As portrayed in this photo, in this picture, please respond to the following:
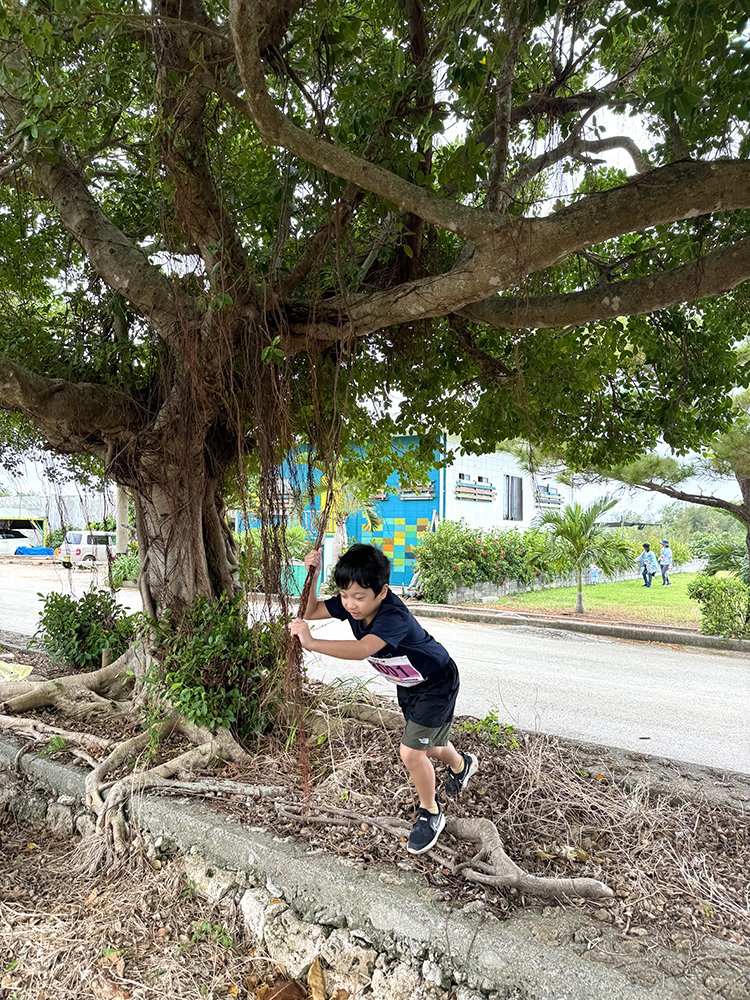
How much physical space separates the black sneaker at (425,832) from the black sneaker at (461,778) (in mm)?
449

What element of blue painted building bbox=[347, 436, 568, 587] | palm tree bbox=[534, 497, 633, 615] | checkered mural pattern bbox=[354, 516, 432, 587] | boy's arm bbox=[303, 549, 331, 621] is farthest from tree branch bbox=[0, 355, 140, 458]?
checkered mural pattern bbox=[354, 516, 432, 587]

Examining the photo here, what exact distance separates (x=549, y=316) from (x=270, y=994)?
3.54 m

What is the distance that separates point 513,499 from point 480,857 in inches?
835

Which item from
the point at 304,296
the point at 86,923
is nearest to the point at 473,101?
the point at 304,296

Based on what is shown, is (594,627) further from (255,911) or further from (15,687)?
(255,911)

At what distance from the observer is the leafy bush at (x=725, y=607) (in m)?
11.8

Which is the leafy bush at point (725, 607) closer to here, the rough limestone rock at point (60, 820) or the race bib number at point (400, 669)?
the race bib number at point (400, 669)

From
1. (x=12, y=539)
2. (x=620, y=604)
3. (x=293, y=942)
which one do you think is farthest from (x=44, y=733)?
(x=12, y=539)

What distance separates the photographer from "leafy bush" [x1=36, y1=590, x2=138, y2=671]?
6.40 m

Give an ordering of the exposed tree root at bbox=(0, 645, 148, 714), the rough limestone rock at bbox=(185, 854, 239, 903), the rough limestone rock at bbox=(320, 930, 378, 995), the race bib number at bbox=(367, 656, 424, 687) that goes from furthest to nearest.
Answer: the exposed tree root at bbox=(0, 645, 148, 714)
the race bib number at bbox=(367, 656, 424, 687)
the rough limestone rock at bbox=(185, 854, 239, 903)
the rough limestone rock at bbox=(320, 930, 378, 995)

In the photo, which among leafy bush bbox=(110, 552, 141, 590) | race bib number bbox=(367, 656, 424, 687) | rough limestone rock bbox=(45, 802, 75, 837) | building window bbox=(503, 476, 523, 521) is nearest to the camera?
race bib number bbox=(367, 656, 424, 687)

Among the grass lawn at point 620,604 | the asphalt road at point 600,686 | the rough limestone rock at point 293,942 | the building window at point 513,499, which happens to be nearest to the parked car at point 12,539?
the asphalt road at point 600,686

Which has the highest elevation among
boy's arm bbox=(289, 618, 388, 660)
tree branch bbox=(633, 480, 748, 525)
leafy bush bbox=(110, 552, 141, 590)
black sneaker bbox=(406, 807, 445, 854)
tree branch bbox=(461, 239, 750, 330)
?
tree branch bbox=(461, 239, 750, 330)

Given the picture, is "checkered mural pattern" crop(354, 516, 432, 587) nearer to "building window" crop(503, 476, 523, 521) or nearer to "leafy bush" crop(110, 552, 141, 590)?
"building window" crop(503, 476, 523, 521)
